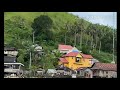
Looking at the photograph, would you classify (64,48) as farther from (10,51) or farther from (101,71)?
(10,51)

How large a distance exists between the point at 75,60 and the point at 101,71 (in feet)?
1.55

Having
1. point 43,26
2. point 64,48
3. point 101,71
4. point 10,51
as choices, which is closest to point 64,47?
point 64,48

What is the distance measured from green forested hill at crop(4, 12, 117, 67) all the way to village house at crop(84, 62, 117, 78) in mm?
101

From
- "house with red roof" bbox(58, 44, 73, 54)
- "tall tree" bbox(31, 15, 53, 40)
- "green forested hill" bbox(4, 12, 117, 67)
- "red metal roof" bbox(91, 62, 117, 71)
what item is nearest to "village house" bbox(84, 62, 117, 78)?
"red metal roof" bbox(91, 62, 117, 71)

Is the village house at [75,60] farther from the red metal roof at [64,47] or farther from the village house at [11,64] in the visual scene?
the village house at [11,64]

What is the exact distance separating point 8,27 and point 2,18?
18cm

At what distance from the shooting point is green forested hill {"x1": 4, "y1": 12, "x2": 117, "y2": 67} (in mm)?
Answer: 7820

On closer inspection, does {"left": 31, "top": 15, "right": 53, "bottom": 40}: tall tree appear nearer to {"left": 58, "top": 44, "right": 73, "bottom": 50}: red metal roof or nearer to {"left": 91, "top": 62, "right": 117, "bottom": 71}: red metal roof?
{"left": 58, "top": 44, "right": 73, "bottom": 50}: red metal roof

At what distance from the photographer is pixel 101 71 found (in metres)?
7.89

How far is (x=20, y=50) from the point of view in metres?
7.83

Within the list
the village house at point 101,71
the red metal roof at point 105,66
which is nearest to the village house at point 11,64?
the village house at point 101,71

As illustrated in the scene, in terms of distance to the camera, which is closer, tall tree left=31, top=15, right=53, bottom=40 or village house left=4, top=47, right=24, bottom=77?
village house left=4, top=47, right=24, bottom=77

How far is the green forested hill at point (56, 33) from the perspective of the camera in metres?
7.82
